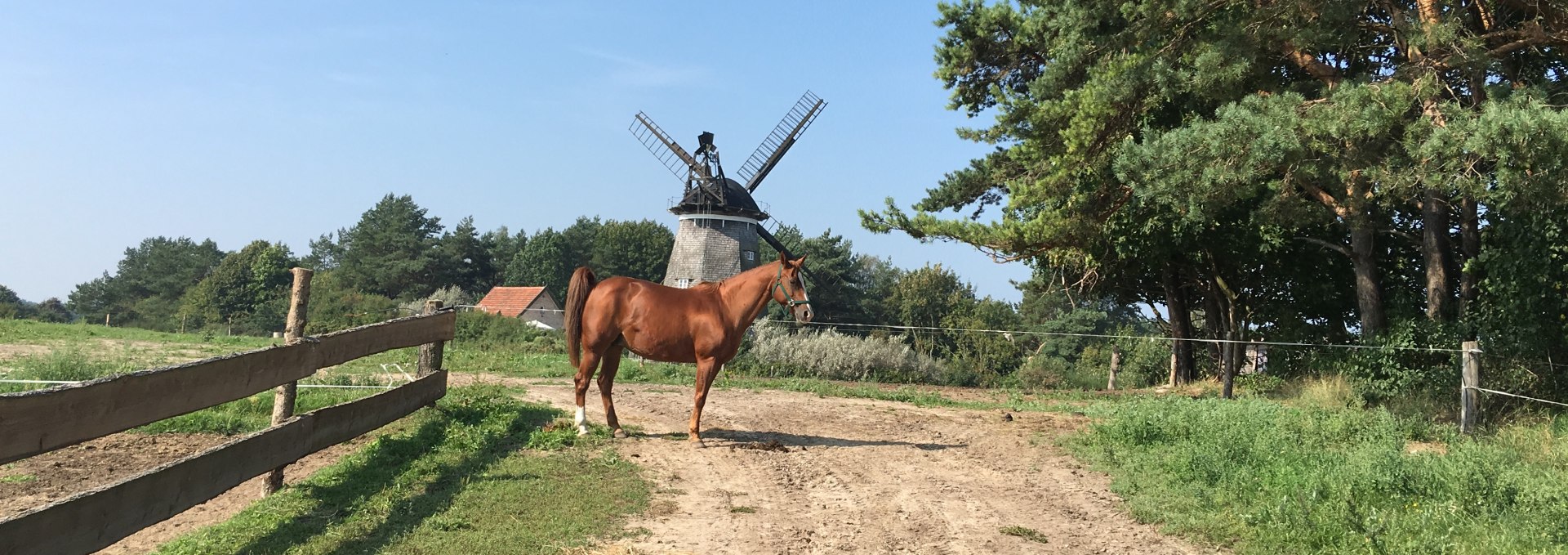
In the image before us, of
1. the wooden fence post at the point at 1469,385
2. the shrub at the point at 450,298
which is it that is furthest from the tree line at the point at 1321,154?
the shrub at the point at 450,298

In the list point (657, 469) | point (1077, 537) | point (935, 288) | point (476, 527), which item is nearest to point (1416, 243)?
point (1077, 537)

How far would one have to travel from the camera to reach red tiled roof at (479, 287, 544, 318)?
57.9 metres

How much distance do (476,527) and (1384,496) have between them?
6.28m

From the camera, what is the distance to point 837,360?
22188 mm

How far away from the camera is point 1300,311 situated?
66.0 ft

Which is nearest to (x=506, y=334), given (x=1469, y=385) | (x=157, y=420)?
(x=1469, y=385)

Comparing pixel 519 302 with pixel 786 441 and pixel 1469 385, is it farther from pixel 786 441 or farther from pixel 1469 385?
pixel 1469 385

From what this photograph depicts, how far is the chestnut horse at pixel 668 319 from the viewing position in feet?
34.0

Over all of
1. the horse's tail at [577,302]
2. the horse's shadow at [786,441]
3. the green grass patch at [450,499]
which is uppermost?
the horse's tail at [577,302]

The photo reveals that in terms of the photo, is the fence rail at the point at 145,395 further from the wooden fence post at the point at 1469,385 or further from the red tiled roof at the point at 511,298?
the red tiled roof at the point at 511,298

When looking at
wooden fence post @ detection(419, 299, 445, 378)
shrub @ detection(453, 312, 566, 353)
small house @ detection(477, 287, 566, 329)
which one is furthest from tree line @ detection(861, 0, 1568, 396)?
small house @ detection(477, 287, 566, 329)

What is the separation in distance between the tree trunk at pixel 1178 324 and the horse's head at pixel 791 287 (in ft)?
48.2

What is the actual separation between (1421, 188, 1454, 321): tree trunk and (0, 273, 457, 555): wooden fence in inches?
565

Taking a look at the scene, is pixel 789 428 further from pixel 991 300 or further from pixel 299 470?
pixel 991 300
